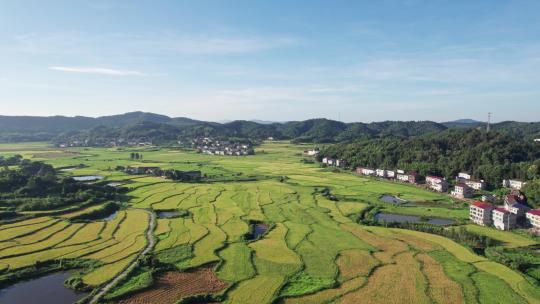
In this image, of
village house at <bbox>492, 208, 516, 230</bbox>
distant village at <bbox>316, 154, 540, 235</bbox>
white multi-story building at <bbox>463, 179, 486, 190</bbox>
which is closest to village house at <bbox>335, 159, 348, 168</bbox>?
distant village at <bbox>316, 154, 540, 235</bbox>

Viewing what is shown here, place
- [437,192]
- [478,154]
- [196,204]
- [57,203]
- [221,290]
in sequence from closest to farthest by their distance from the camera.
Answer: [221,290]
[57,203]
[196,204]
[437,192]
[478,154]

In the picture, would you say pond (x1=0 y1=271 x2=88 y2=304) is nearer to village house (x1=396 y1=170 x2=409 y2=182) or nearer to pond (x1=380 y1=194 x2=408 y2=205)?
pond (x1=380 y1=194 x2=408 y2=205)

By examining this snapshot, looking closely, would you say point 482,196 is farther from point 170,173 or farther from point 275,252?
point 170,173

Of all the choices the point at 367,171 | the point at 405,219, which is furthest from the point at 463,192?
the point at 367,171

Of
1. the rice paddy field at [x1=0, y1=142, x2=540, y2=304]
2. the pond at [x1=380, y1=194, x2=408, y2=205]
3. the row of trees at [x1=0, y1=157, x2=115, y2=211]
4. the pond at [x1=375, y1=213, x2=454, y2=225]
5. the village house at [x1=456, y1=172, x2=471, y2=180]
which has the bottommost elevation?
the rice paddy field at [x1=0, y1=142, x2=540, y2=304]

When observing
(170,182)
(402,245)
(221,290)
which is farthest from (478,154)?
(221,290)

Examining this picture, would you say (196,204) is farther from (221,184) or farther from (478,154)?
(478,154)

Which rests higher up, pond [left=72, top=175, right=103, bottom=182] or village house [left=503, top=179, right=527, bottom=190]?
village house [left=503, top=179, right=527, bottom=190]
